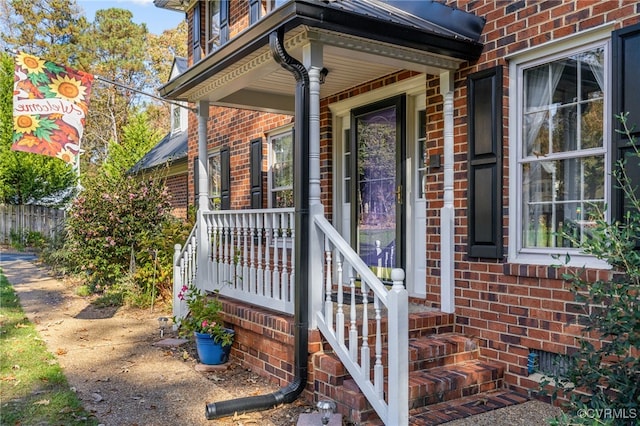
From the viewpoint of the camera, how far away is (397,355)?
11.1 feet

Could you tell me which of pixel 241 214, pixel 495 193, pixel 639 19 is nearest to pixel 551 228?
pixel 495 193

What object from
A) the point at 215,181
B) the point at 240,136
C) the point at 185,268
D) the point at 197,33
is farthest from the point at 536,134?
the point at 197,33

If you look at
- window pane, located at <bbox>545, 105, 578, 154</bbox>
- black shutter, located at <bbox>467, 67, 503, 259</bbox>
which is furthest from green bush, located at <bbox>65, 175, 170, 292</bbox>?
window pane, located at <bbox>545, 105, 578, 154</bbox>

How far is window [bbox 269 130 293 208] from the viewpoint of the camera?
8047 mm

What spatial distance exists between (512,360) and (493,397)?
0.39 m

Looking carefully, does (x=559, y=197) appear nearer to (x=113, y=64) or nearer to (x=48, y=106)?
(x=48, y=106)

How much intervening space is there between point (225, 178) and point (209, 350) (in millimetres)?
4849

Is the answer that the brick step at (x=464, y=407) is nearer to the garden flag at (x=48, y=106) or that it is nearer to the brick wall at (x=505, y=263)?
the brick wall at (x=505, y=263)

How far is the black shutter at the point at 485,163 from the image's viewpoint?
4.50 m

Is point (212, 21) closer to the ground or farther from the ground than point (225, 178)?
farther from the ground

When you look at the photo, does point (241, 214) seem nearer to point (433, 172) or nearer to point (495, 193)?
point (433, 172)

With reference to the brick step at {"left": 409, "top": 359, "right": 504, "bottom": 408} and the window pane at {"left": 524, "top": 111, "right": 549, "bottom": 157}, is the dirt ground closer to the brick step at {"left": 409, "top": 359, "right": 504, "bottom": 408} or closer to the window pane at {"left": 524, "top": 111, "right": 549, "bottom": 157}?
the brick step at {"left": 409, "top": 359, "right": 504, "bottom": 408}

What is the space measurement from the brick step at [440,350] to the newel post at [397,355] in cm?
76

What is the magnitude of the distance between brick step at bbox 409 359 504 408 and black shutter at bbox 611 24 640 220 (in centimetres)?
163
